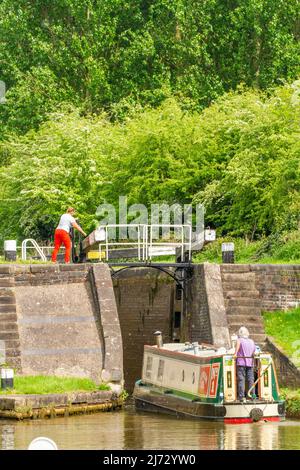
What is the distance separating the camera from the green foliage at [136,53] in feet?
239

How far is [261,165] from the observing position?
5425 centimetres

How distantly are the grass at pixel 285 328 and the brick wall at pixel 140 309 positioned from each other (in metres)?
4.24

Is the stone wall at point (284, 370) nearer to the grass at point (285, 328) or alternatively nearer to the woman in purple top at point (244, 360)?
the grass at point (285, 328)

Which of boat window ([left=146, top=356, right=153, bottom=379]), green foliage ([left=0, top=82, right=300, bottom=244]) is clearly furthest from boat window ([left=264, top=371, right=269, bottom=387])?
green foliage ([left=0, top=82, right=300, bottom=244])

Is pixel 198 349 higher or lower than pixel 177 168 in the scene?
lower

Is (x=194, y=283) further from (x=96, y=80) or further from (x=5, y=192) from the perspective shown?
(x=96, y=80)

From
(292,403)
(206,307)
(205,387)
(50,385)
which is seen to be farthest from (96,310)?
(292,403)

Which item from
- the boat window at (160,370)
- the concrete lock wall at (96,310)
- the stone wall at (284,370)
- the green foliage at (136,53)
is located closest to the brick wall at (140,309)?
the concrete lock wall at (96,310)

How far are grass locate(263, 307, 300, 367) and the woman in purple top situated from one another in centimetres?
412

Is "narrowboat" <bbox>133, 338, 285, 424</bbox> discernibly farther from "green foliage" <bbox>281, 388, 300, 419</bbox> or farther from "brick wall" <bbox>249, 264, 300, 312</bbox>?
"brick wall" <bbox>249, 264, 300, 312</bbox>

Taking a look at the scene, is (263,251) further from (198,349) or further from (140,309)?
(198,349)

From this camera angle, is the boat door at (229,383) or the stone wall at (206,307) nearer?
the boat door at (229,383)

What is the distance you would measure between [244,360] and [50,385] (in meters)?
5.34

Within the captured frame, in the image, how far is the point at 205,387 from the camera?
3800 cm
